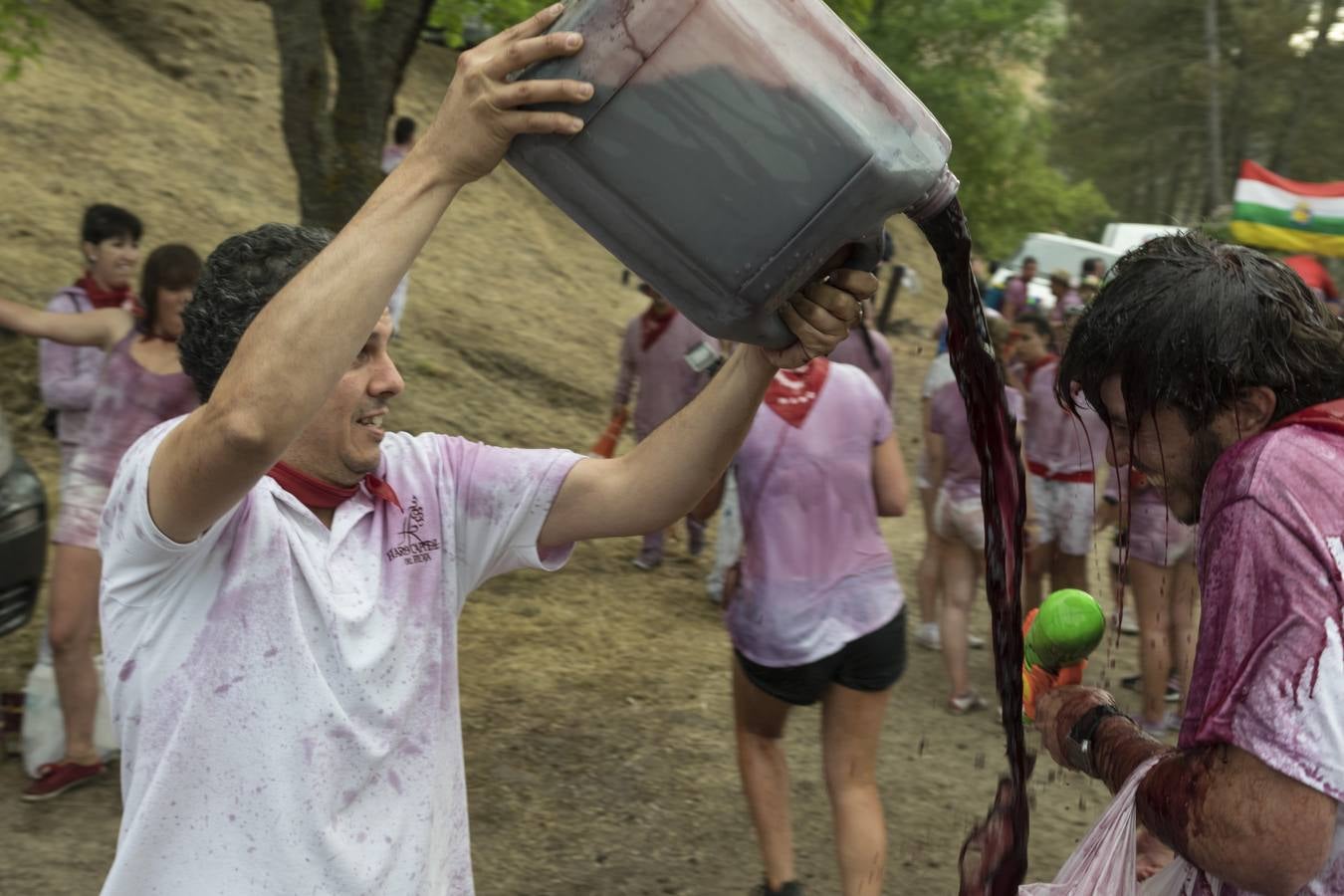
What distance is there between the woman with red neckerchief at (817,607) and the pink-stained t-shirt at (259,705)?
7.63 feet

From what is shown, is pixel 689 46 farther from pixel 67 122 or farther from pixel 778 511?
pixel 67 122

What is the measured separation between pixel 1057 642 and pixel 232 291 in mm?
1467

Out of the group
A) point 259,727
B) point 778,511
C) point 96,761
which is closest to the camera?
point 259,727

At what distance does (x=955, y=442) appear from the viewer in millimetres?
6812

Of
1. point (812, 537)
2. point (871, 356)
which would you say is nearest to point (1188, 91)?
point (871, 356)

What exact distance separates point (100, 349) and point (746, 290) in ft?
13.1

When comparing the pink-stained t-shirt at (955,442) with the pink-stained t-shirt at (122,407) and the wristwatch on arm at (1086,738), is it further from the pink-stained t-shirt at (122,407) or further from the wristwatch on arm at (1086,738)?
the wristwatch on arm at (1086,738)

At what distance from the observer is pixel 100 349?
205 inches

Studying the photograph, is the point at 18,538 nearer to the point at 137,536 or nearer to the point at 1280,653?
the point at 137,536

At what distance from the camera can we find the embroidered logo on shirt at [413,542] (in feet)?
7.20

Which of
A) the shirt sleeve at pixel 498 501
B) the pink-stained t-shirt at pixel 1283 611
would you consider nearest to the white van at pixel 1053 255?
the shirt sleeve at pixel 498 501

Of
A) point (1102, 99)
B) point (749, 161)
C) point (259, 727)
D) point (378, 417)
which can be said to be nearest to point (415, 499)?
point (378, 417)

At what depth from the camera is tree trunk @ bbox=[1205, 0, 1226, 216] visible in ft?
88.2

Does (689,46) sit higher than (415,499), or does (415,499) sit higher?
(689,46)
